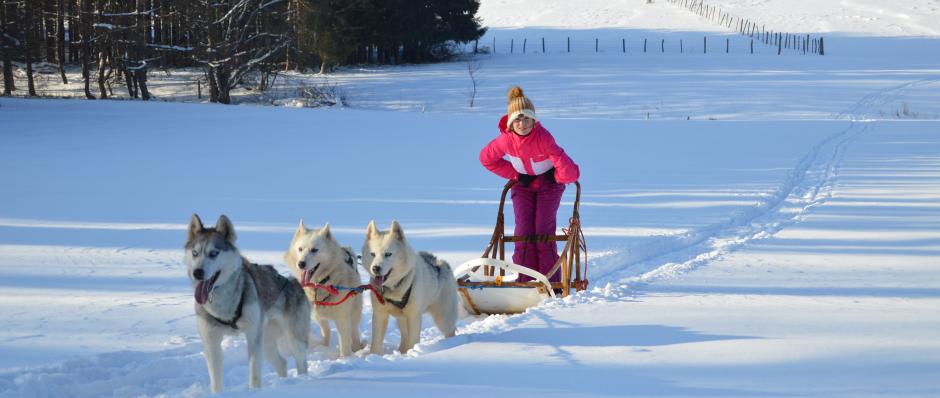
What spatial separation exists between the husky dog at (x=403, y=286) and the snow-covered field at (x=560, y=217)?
201 mm

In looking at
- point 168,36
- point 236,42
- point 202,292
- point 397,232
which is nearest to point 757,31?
point 168,36

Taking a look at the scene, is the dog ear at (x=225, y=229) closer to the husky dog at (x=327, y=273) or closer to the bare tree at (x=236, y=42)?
the husky dog at (x=327, y=273)

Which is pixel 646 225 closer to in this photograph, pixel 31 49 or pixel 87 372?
pixel 87 372

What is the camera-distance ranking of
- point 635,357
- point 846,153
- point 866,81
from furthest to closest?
point 866,81 < point 846,153 < point 635,357

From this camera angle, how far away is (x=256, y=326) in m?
4.42

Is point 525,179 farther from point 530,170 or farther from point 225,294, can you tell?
point 225,294

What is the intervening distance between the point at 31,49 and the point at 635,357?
83.9 feet

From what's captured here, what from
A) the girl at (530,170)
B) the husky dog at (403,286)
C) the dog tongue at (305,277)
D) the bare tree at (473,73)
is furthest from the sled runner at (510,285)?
the bare tree at (473,73)

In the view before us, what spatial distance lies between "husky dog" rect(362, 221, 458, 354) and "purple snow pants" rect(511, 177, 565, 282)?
1.31m

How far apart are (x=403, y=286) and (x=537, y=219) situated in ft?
5.96

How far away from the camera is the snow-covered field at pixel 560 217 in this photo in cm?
457

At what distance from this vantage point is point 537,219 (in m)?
6.82

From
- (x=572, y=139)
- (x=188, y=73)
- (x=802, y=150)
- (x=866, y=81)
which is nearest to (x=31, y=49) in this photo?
(x=188, y=73)

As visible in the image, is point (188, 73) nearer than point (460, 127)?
No
